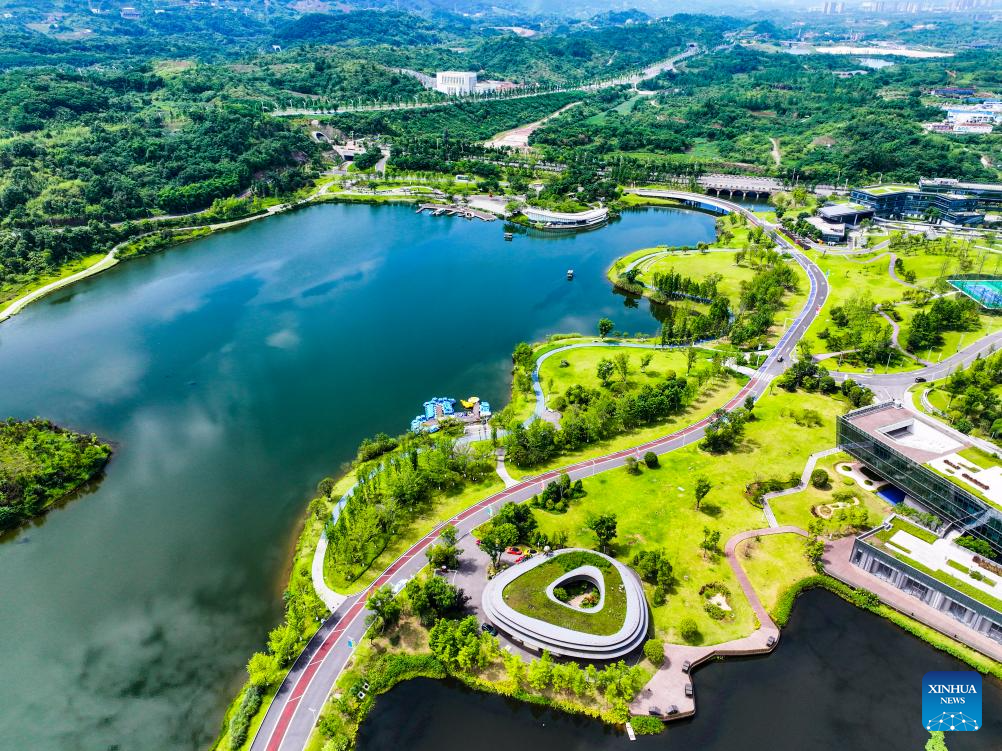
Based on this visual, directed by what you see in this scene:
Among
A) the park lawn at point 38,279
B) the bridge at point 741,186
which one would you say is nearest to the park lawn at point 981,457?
the bridge at point 741,186

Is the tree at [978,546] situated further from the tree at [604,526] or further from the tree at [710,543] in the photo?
the tree at [604,526]

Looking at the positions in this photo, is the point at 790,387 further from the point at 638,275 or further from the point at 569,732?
the point at 569,732

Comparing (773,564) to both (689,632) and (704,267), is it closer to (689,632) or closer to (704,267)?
(689,632)

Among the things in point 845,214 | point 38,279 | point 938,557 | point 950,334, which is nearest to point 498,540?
point 938,557

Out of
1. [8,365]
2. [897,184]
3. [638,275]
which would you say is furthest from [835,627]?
[897,184]

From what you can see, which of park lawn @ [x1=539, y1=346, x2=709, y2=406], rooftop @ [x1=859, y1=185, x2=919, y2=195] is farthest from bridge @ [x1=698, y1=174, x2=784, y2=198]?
park lawn @ [x1=539, y1=346, x2=709, y2=406]
